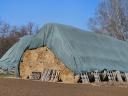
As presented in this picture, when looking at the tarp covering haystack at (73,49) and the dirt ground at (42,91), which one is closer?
the dirt ground at (42,91)

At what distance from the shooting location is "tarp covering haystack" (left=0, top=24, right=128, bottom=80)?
23094 mm

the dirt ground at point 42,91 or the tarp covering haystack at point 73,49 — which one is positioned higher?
the tarp covering haystack at point 73,49

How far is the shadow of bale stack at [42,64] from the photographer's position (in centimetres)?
2270

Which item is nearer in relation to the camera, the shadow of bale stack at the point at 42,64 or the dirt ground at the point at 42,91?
the dirt ground at the point at 42,91

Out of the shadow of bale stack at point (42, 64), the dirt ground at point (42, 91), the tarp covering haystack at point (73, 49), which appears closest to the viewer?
the dirt ground at point (42, 91)

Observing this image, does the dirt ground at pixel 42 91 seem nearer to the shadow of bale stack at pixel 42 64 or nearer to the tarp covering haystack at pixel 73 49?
the shadow of bale stack at pixel 42 64

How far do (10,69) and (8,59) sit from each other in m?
0.89

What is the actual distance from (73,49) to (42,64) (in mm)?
2597

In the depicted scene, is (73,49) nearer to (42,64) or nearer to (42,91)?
(42,64)

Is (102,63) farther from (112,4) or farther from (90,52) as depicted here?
(112,4)

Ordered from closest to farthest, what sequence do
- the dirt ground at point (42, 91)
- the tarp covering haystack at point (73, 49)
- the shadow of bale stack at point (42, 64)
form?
1. the dirt ground at point (42, 91)
2. the shadow of bale stack at point (42, 64)
3. the tarp covering haystack at point (73, 49)

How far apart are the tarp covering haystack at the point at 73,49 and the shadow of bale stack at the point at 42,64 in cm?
25

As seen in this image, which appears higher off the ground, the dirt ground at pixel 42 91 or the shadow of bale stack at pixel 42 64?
the shadow of bale stack at pixel 42 64

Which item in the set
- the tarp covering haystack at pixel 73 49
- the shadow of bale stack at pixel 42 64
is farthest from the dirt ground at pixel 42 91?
the tarp covering haystack at pixel 73 49
